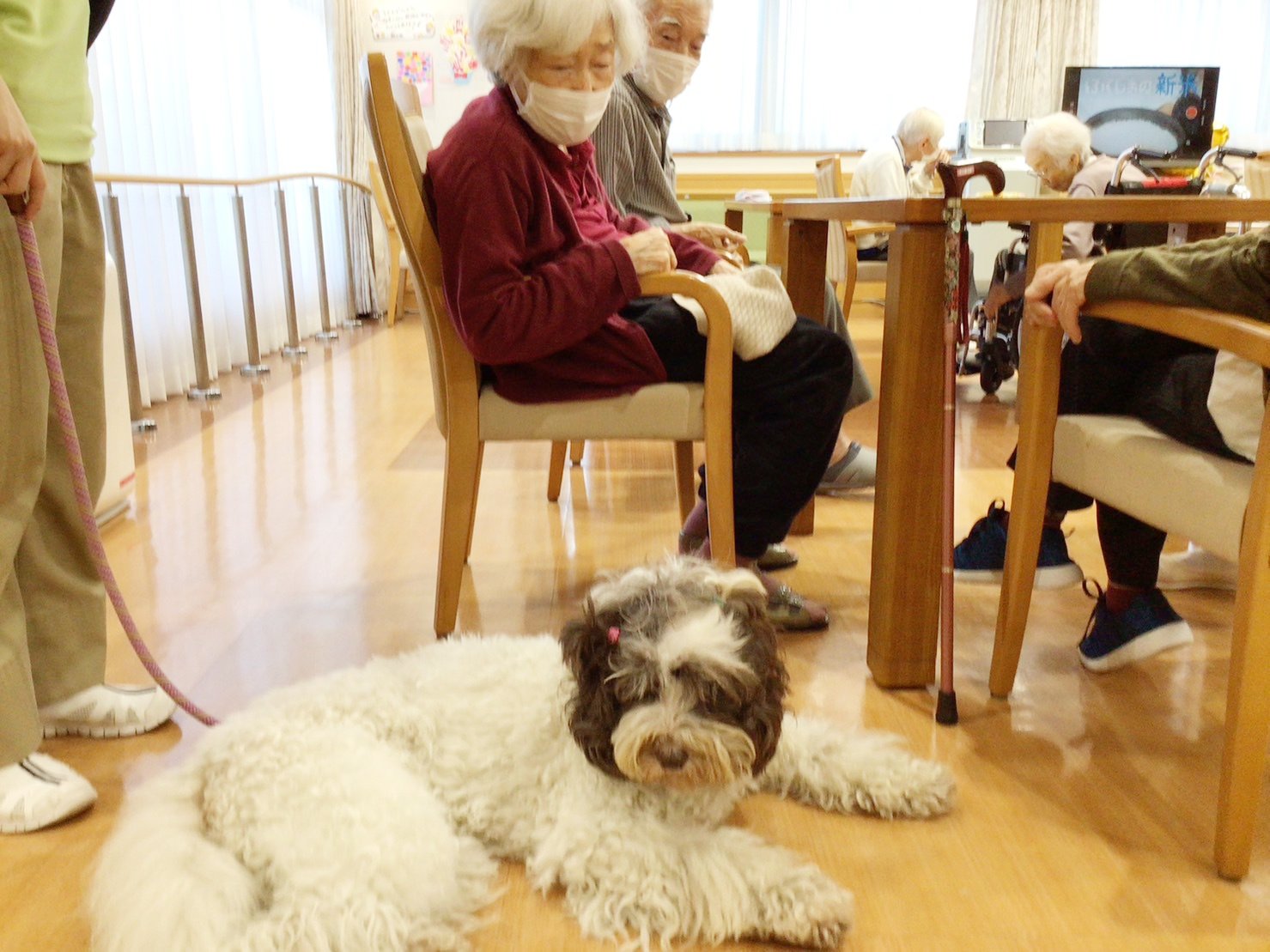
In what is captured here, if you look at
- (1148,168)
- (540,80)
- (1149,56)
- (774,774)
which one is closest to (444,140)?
(540,80)

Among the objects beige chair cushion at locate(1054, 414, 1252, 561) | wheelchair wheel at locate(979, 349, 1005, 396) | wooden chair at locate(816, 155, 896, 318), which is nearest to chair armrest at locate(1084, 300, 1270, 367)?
beige chair cushion at locate(1054, 414, 1252, 561)

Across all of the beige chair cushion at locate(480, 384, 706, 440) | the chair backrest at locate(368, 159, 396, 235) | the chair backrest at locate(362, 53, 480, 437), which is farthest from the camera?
the chair backrest at locate(368, 159, 396, 235)

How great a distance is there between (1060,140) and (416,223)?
3005 mm

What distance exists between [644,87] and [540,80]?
91 centimetres

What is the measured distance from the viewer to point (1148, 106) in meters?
5.23

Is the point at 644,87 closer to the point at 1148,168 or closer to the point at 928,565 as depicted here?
the point at 928,565

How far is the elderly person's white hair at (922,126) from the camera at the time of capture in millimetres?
4934

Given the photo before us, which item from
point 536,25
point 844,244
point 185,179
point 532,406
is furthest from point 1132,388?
point 185,179

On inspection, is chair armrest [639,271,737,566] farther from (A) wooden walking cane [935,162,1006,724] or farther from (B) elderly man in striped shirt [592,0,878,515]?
(B) elderly man in striped shirt [592,0,878,515]

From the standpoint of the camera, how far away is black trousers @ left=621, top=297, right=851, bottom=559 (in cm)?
175

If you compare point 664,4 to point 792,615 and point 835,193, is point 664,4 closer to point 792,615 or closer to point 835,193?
point 792,615

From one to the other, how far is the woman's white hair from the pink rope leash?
350cm

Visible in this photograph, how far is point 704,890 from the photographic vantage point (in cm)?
109

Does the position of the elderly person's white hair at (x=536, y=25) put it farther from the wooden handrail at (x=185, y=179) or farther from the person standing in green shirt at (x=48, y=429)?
the wooden handrail at (x=185, y=179)
